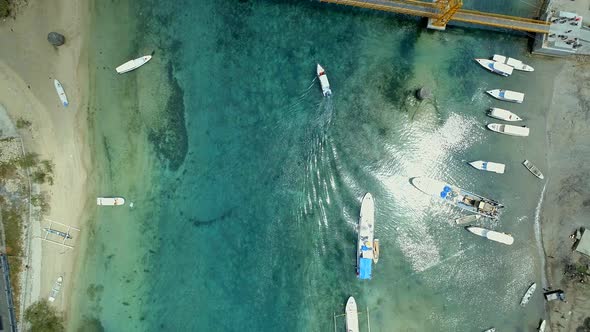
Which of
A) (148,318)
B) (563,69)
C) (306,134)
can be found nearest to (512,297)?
(563,69)

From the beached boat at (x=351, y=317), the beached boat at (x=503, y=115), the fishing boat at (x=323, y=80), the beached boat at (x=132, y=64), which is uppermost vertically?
the beached boat at (x=132, y=64)

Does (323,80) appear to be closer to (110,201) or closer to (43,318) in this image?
(110,201)

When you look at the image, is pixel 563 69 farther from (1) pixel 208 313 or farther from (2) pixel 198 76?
(1) pixel 208 313

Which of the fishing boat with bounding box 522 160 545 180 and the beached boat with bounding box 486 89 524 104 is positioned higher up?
the beached boat with bounding box 486 89 524 104

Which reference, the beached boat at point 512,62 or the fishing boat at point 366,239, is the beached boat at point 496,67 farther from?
the fishing boat at point 366,239

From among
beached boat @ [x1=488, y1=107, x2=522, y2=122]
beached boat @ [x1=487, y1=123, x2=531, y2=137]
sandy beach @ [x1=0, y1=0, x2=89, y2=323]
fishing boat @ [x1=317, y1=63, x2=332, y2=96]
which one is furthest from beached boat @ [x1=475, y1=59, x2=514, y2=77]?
sandy beach @ [x1=0, y1=0, x2=89, y2=323]

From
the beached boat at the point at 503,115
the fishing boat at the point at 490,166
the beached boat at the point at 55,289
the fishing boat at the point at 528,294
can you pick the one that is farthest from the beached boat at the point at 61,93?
the fishing boat at the point at 528,294

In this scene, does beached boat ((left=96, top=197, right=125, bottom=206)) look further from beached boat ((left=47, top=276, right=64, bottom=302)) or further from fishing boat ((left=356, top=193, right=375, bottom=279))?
fishing boat ((left=356, top=193, right=375, bottom=279))
